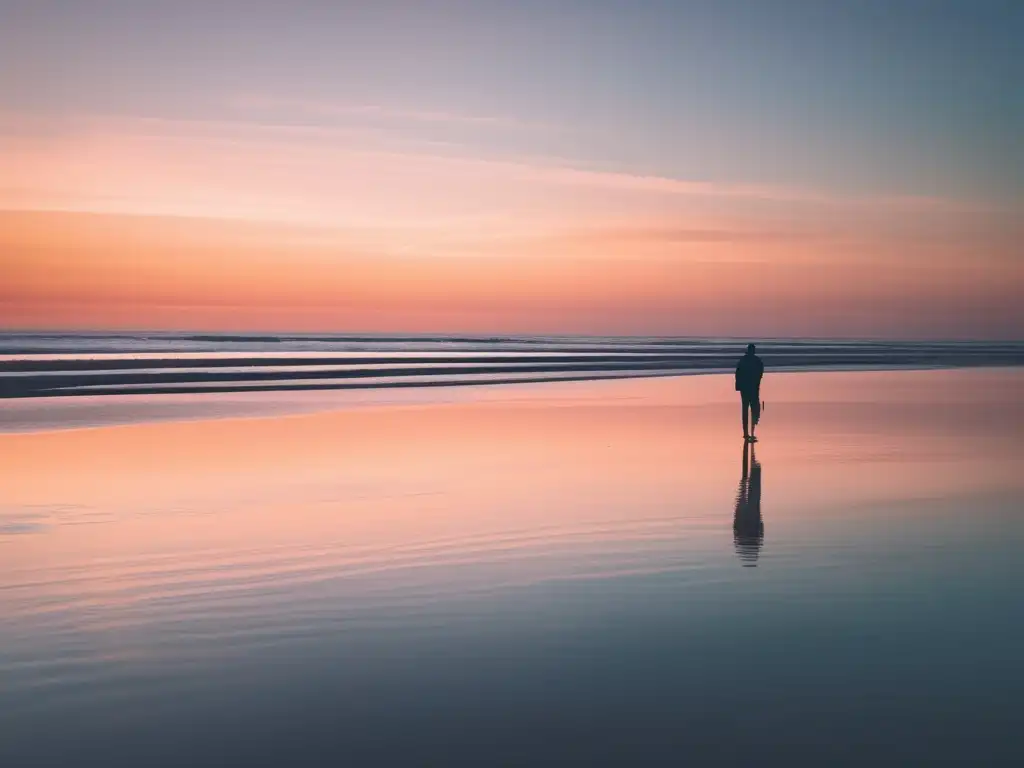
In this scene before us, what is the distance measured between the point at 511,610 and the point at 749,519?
16.2 ft

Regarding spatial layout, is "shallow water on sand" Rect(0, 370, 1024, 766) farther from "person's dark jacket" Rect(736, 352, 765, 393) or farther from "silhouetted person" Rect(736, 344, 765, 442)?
"person's dark jacket" Rect(736, 352, 765, 393)

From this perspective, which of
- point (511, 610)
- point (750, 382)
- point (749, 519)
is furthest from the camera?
point (750, 382)

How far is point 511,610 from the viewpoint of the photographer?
27.9 feet

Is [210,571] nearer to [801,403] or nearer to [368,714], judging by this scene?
[368,714]

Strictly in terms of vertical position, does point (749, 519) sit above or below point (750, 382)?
below

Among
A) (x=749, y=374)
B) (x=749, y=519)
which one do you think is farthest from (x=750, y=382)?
(x=749, y=519)

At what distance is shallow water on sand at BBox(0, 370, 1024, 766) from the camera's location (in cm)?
585

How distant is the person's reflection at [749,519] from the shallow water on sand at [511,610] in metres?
0.05

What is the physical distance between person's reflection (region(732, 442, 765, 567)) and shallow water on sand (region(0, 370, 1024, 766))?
0.16 ft

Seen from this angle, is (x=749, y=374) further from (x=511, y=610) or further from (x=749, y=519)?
(x=511, y=610)

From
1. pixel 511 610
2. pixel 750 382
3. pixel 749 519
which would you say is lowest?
pixel 511 610

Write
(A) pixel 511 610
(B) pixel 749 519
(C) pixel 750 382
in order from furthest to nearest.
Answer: (C) pixel 750 382 < (B) pixel 749 519 < (A) pixel 511 610

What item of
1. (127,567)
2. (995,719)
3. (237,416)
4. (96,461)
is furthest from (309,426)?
(995,719)

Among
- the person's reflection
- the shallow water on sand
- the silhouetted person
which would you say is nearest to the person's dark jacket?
the silhouetted person
